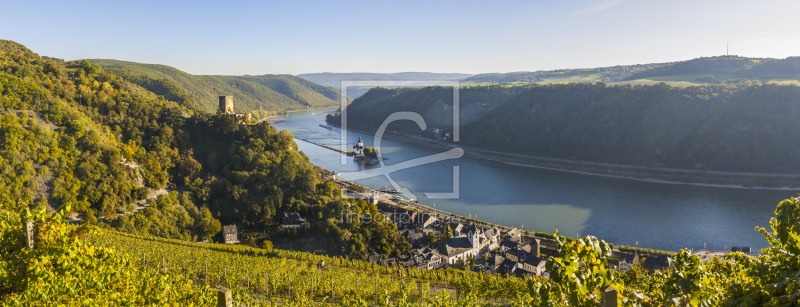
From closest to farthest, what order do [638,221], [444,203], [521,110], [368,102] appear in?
[638,221]
[444,203]
[521,110]
[368,102]

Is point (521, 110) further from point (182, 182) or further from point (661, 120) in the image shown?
point (182, 182)

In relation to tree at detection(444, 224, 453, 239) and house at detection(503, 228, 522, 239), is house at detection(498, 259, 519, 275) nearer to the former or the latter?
tree at detection(444, 224, 453, 239)

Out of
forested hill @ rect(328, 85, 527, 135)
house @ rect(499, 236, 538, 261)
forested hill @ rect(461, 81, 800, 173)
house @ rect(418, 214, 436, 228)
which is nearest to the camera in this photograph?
house @ rect(499, 236, 538, 261)

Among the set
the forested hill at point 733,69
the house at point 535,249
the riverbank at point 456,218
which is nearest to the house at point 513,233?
the riverbank at point 456,218

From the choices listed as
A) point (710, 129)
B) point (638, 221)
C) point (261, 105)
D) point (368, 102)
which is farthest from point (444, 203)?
point (261, 105)

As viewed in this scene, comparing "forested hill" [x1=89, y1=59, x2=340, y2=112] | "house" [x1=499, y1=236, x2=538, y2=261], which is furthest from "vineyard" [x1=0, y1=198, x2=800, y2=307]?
"forested hill" [x1=89, y1=59, x2=340, y2=112]

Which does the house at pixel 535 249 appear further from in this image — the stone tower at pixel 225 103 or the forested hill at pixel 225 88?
the forested hill at pixel 225 88

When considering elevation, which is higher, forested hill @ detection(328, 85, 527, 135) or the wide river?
forested hill @ detection(328, 85, 527, 135)
